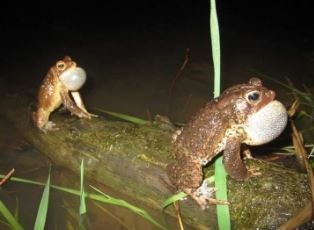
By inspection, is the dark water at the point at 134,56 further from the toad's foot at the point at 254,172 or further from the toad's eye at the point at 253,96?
the toad's eye at the point at 253,96

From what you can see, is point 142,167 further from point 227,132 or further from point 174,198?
point 227,132

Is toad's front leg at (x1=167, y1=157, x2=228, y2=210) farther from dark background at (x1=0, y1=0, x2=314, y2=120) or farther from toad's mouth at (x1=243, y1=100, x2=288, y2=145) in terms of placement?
dark background at (x1=0, y1=0, x2=314, y2=120)

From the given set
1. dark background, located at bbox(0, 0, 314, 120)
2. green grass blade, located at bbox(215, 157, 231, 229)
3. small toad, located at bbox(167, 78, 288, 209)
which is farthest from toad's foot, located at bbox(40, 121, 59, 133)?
green grass blade, located at bbox(215, 157, 231, 229)

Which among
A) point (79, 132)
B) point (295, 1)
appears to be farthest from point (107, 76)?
point (295, 1)

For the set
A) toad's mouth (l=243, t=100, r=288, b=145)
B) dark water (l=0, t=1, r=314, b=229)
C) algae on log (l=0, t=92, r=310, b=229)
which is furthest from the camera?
dark water (l=0, t=1, r=314, b=229)

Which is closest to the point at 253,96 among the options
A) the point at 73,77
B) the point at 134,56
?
the point at 73,77

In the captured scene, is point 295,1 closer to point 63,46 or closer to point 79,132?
point 63,46

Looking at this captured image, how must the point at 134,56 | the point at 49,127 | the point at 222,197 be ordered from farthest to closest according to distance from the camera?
the point at 134,56 < the point at 49,127 < the point at 222,197

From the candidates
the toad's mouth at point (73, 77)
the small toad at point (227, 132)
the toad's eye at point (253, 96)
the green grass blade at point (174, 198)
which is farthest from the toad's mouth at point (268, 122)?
the toad's mouth at point (73, 77)
